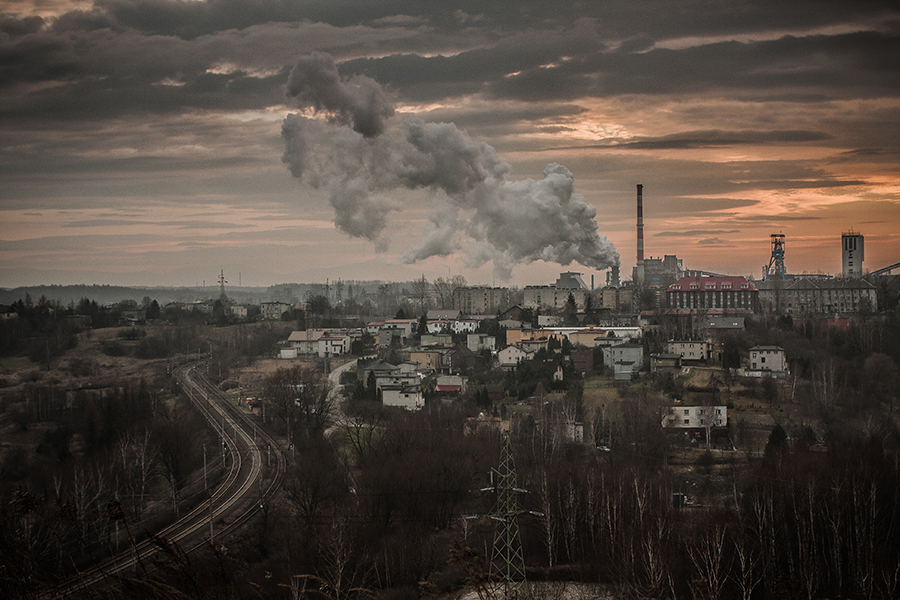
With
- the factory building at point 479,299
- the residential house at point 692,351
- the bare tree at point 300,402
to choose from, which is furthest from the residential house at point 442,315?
the bare tree at point 300,402

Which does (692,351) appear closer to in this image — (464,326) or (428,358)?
(428,358)

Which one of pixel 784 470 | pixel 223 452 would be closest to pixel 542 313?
pixel 223 452

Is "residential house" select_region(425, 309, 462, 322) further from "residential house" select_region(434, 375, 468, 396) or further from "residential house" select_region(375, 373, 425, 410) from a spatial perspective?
"residential house" select_region(375, 373, 425, 410)

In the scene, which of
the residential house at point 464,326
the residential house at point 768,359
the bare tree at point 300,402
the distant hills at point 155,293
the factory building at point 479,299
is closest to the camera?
the bare tree at point 300,402

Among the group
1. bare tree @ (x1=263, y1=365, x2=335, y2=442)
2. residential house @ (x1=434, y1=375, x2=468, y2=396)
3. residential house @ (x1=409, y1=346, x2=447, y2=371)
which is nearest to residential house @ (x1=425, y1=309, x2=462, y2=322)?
residential house @ (x1=409, y1=346, x2=447, y2=371)

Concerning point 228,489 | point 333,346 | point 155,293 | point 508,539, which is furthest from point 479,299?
point 155,293

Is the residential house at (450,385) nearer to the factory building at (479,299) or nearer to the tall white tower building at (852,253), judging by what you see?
the factory building at (479,299)
